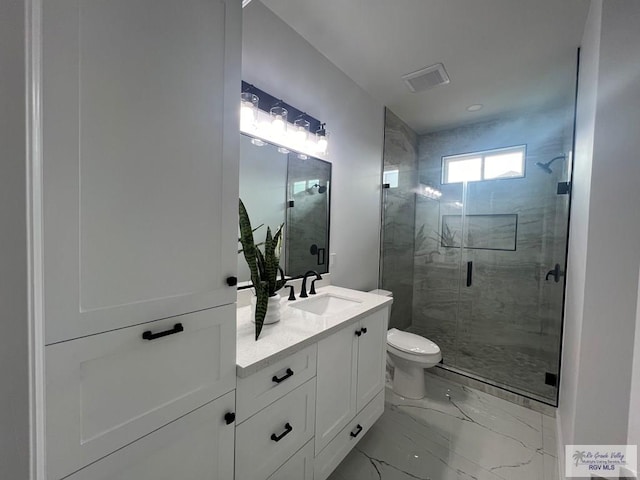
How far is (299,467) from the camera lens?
3.80 ft

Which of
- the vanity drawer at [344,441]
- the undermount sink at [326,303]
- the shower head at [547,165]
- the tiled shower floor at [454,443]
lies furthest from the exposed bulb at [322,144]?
the shower head at [547,165]

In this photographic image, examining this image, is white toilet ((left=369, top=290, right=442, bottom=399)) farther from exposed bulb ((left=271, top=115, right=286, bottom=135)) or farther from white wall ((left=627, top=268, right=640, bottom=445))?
exposed bulb ((left=271, top=115, right=286, bottom=135))

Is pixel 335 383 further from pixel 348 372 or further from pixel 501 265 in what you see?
pixel 501 265

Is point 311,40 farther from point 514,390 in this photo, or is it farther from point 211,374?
point 514,390

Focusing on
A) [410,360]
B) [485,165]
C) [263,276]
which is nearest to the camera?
[263,276]

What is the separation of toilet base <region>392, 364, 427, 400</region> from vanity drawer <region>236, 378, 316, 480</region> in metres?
1.27

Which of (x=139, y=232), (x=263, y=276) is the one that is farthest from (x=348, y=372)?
(x=139, y=232)

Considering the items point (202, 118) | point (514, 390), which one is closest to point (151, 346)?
point (202, 118)

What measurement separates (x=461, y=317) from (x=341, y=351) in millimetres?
2298

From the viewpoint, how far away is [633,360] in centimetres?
109

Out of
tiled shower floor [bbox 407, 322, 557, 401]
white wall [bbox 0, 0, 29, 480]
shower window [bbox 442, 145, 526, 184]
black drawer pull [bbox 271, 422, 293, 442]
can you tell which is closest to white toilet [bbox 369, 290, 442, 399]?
tiled shower floor [bbox 407, 322, 557, 401]

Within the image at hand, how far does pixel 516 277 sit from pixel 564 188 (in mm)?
1004

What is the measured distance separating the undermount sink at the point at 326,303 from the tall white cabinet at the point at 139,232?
0.84 meters

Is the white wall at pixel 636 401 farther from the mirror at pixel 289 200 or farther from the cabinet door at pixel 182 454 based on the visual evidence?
the mirror at pixel 289 200
